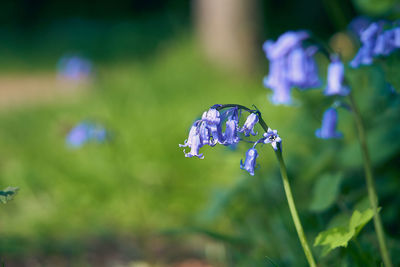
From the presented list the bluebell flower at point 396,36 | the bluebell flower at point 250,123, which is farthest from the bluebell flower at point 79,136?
the bluebell flower at point 396,36

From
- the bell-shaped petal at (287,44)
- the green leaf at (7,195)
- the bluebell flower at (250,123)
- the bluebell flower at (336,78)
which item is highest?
the bell-shaped petal at (287,44)

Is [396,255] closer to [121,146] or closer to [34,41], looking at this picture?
[121,146]

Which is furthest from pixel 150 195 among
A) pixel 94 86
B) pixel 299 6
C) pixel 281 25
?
pixel 299 6

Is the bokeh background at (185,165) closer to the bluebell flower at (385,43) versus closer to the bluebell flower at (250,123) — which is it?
the bluebell flower at (385,43)

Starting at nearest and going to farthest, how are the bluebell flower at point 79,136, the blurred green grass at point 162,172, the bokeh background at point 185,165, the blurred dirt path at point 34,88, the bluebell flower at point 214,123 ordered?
the bluebell flower at point 214,123, the bokeh background at point 185,165, the blurred green grass at point 162,172, the bluebell flower at point 79,136, the blurred dirt path at point 34,88

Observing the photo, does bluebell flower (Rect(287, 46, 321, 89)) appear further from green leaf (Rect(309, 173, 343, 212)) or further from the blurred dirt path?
the blurred dirt path

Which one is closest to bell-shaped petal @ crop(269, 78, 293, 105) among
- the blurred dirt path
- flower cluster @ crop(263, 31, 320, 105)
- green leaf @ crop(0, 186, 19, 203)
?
flower cluster @ crop(263, 31, 320, 105)

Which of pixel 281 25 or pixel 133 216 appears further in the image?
pixel 281 25
